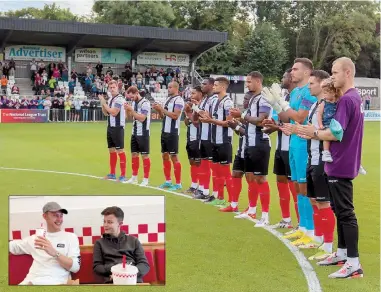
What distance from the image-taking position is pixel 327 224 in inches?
276

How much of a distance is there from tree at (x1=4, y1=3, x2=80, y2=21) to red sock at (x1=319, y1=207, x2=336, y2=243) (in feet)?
230

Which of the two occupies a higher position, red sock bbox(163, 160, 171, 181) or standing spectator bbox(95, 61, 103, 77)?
standing spectator bbox(95, 61, 103, 77)

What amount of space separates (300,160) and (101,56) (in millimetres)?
35606

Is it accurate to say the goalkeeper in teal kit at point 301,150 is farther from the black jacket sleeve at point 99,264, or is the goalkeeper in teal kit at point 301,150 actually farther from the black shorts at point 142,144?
the black shorts at point 142,144

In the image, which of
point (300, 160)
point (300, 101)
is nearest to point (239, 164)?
point (300, 160)

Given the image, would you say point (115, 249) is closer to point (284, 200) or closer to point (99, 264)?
point (99, 264)

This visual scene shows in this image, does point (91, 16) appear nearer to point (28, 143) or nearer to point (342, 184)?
point (28, 143)

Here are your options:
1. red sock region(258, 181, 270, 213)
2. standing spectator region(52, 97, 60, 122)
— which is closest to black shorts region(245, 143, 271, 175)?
red sock region(258, 181, 270, 213)

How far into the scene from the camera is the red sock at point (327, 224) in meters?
6.99

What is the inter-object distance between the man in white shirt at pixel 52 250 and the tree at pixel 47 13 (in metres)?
72.2

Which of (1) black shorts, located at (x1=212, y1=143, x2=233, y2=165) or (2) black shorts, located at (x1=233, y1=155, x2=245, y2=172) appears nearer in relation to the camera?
(2) black shorts, located at (x1=233, y1=155, x2=245, y2=172)

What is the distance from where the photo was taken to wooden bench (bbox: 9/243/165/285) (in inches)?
169

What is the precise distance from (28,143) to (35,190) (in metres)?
10.0

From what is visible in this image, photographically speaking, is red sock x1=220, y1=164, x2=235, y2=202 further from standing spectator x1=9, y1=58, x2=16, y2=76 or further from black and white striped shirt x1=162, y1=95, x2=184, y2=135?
standing spectator x1=9, y1=58, x2=16, y2=76
